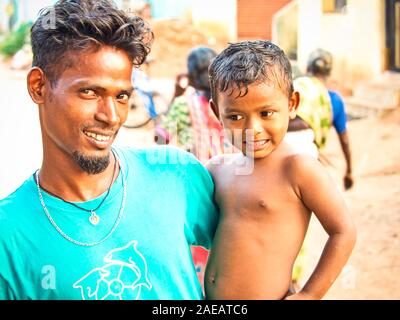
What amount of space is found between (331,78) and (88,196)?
7.78m

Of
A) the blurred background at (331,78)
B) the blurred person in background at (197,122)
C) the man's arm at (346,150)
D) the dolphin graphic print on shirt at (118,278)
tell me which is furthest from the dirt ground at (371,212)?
the dolphin graphic print on shirt at (118,278)

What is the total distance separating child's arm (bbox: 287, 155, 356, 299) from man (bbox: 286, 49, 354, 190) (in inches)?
50.6

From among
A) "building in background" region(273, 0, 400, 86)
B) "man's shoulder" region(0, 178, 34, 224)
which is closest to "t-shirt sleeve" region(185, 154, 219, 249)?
"man's shoulder" region(0, 178, 34, 224)

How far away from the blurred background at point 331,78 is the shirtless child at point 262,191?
3.10 m

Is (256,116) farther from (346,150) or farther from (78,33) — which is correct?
(346,150)

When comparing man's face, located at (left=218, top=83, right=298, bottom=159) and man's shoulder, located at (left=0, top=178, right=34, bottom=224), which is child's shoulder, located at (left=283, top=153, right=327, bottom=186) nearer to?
man's face, located at (left=218, top=83, right=298, bottom=159)

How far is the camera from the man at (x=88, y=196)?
1.39 metres

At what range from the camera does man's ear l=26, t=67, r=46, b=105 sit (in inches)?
59.5

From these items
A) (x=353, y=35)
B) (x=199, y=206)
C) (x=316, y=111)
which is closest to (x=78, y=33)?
(x=199, y=206)

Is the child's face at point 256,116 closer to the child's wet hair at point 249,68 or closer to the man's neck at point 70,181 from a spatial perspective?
the child's wet hair at point 249,68

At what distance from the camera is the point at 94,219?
1450 mm

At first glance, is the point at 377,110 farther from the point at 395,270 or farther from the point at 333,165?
the point at 395,270

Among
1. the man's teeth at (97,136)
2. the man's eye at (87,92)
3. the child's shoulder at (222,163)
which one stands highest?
the man's eye at (87,92)

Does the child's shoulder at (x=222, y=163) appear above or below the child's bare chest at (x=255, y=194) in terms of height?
above
